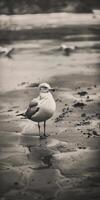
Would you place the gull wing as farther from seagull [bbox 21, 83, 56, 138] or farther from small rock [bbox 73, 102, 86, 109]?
small rock [bbox 73, 102, 86, 109]

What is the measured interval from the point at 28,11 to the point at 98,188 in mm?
12272

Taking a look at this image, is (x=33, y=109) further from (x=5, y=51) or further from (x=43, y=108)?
(x=5, y=51)

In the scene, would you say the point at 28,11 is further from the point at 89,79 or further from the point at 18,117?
the point at 18,117

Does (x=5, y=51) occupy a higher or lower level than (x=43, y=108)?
lower

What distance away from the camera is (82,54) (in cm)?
1273

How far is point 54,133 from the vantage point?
25.8ft

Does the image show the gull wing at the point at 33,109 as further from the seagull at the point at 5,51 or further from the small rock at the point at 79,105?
the seagull at the point at 5,51

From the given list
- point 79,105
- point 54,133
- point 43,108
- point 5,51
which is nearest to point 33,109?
point 43,108

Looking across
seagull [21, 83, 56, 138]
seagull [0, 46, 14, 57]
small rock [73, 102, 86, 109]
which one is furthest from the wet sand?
seagull [0, 46, 14, 57]

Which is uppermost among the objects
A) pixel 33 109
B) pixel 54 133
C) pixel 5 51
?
pixel 33 109

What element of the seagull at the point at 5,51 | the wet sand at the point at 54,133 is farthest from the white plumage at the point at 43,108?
the seagull at the point at 5,51

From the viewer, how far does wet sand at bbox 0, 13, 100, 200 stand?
6254mm

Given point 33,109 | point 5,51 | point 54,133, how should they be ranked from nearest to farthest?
1. point 33,109
2. point 54,133
3. point 5,51

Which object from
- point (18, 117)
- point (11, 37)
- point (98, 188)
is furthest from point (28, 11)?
point (98, 188)
